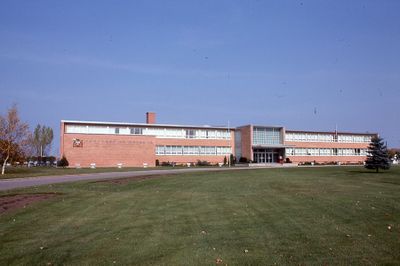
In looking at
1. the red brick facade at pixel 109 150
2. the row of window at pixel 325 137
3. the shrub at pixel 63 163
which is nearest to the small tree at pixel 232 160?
the row of window at pixel 325 137

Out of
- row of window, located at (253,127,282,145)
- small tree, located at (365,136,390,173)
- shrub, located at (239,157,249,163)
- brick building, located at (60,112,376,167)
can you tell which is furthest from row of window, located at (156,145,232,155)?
small tree, located at (365,136,390,173)

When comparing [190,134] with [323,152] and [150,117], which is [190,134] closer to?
[150,117]

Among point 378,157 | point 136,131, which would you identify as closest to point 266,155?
point 136,131

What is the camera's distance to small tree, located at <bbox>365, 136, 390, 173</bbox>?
39.0m

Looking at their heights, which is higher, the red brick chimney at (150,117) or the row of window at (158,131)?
the red brick chimney at (150,117)

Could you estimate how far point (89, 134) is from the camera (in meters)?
62.8

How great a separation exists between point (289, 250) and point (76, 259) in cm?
437

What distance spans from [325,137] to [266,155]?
15.9 metres

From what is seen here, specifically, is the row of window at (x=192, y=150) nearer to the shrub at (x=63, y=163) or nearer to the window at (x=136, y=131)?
the window at (x=136, y=131)

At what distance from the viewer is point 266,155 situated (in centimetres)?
8088

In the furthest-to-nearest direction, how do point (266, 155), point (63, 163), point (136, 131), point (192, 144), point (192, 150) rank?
point (266, 155) → point (192, 144) → point (192, 150) → point (136, 131) → point (63, 163)

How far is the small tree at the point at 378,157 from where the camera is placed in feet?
128

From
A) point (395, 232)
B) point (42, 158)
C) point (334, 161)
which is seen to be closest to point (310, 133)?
point (334, 161)

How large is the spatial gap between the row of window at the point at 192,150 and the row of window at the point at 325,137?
50.2ft
